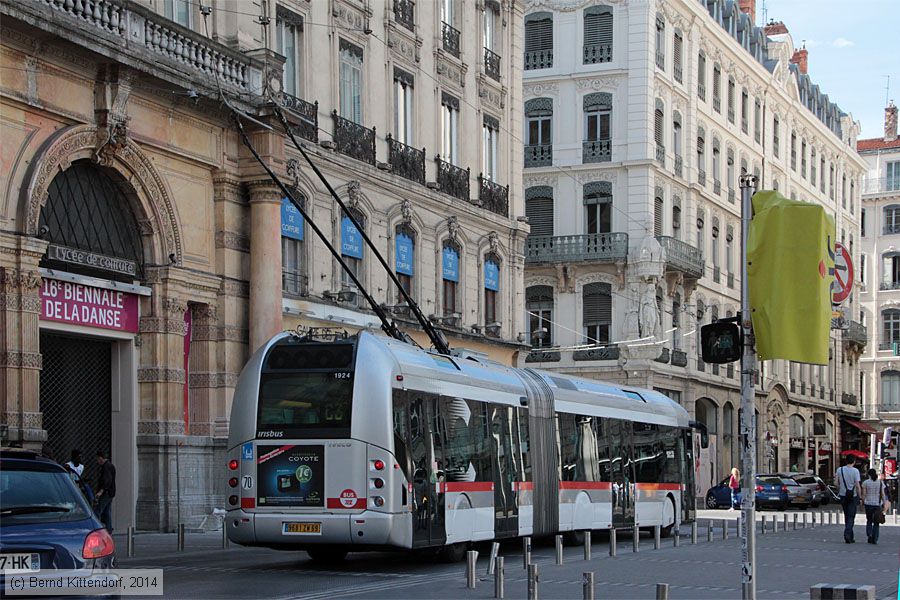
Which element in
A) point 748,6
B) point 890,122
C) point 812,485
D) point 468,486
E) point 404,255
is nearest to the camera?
point 468,486

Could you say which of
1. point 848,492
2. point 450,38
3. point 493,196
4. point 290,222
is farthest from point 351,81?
point 848,492

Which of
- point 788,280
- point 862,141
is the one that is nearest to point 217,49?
point 788,280

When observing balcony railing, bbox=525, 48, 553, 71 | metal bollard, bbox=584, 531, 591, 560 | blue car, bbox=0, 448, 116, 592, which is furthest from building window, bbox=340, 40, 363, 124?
blue car, bbox=0, 448, 116, 592

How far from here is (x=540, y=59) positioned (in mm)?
54750

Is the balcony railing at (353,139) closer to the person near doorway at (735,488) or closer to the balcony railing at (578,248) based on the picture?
the person near doorway at (735,488)

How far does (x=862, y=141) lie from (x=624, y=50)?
149 feet

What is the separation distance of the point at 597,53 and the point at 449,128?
16.3m

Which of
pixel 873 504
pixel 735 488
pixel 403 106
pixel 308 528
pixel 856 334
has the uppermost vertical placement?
pixel 403 106

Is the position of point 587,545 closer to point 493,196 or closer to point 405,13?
point 405,13

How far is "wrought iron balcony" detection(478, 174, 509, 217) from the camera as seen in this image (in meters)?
40.8

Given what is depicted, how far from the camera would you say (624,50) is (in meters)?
53.4

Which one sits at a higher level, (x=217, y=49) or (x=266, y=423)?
(x=217, y=49)

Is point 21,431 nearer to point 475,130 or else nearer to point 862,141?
point 475,130

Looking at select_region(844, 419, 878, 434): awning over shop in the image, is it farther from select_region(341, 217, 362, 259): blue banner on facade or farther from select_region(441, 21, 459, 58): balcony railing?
select_region(341, 217, 362, 259): blue banner on facade
